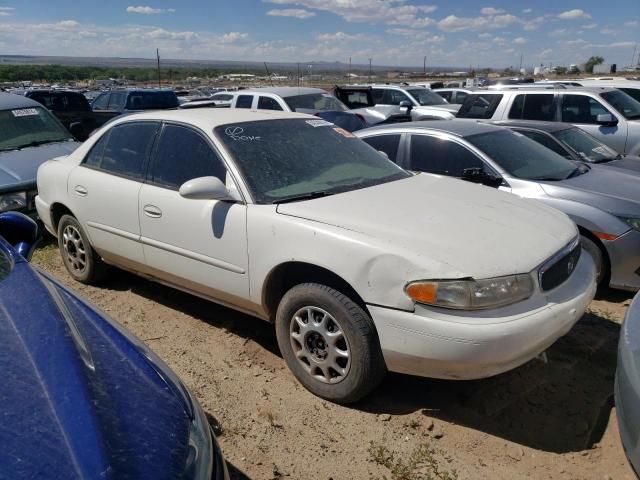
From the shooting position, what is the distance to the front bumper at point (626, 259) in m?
4.46

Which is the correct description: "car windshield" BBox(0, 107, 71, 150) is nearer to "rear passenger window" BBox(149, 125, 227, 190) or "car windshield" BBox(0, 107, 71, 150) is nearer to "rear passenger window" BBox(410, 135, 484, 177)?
"rear passenger window" BBox(149, 125, 227, 190)

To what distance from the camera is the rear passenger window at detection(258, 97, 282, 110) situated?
36.9 feet

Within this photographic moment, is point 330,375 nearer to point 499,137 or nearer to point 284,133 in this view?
point 284,133

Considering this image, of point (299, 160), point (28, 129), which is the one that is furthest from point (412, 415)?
point (28, 129)

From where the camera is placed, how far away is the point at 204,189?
3361mm

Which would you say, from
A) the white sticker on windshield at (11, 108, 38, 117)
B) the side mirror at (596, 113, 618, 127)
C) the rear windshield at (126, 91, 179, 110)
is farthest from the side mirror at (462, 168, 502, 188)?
the rear windshield at (126, 91, 179, 110)

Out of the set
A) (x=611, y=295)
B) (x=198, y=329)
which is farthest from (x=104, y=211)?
(x=611, y=295)

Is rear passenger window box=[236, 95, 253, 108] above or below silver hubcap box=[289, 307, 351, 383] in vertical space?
above

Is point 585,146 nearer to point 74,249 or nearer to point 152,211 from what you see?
point 152,211

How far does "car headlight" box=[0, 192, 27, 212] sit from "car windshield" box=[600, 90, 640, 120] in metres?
8.65

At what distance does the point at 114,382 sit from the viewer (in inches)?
73.9

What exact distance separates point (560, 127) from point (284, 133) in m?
4.26

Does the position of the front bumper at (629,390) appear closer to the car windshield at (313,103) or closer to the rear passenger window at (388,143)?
the rear passenger window at (388,143)

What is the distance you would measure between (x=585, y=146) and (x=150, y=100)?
10.9m
